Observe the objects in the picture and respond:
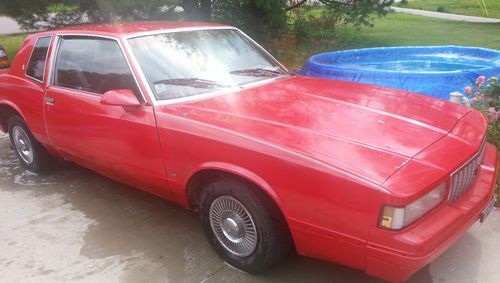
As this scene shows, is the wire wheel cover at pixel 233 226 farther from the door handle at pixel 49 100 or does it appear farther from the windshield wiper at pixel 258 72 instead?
the door handle at pixel 49 100

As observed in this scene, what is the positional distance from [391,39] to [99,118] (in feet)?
33.0

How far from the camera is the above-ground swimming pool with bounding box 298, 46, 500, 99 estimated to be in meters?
5.79

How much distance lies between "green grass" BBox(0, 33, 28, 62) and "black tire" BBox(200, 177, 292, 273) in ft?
38.6

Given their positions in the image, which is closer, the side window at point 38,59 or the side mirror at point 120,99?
the side mirror at point 120,99

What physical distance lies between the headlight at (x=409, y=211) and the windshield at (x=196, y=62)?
1779 mm

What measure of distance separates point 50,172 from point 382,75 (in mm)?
4305

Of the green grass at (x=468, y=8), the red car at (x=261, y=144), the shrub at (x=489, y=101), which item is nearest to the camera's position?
the red car at (x=261, y=144)

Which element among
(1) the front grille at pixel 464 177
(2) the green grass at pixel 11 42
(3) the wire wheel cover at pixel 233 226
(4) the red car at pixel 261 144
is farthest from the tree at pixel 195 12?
(1) the front grille at pixel 464 177

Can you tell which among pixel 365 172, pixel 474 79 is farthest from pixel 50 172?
pixel 474 79

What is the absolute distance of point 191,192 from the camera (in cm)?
→ 328

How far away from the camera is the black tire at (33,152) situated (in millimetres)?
4922

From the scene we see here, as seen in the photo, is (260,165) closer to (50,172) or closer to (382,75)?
(50,172)

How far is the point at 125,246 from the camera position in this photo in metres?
3.61

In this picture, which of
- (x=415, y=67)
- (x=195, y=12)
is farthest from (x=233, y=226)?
(x=195, y=12)
